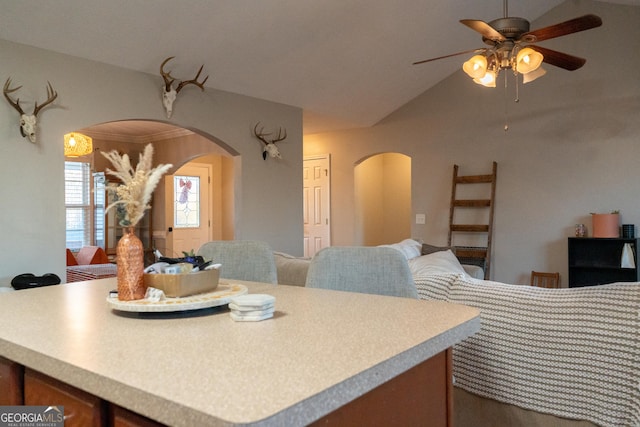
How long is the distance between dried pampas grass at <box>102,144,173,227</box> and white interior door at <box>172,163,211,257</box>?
7.07 m

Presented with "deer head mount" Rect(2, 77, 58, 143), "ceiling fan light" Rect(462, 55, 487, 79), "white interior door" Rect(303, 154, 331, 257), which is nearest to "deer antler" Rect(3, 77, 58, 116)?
"deer head mount" Rect(2, 77, 58, 143)

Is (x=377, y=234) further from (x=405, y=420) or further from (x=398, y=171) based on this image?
(x=405, y=420)

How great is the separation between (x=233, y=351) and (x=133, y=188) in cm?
69

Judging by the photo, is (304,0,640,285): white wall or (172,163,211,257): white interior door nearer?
(304,0,640,285): white wall

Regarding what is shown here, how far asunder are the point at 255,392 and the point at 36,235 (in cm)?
376

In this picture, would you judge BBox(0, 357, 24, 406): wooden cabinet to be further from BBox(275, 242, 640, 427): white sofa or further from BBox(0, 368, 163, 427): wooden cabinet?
BBox(275, 242, 640, 427): white sofa

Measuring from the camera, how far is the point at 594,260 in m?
5.31

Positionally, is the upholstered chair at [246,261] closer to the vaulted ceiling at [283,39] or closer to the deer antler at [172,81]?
the vaulted ceiling at [283,39]

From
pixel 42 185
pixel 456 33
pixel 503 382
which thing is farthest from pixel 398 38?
pixel 503 382

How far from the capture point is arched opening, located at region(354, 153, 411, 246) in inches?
329

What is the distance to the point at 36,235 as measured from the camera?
12.4ft

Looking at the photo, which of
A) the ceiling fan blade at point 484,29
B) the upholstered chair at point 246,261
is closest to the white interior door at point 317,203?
the ceiling fan blade at point 484,29

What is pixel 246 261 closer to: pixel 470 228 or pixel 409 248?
pixel 409 248

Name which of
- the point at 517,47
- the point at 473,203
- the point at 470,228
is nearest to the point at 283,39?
A: the point at 517,47
